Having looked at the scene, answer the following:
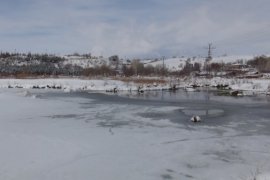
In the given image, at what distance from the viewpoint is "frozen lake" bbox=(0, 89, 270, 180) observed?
6.74 metres

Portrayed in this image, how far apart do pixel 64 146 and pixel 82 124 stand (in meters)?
3.54

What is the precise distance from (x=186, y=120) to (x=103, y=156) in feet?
20.5

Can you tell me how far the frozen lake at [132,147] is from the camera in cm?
674

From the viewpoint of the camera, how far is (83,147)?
8.73m

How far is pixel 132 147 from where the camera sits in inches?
348

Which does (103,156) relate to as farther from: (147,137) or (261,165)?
(261,165)

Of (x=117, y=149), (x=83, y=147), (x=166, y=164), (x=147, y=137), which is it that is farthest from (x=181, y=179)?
(x=147, y=137)

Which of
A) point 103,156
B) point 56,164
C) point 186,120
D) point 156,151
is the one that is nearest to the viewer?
point 56,164

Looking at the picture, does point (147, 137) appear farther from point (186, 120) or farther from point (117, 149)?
point (186, 120)

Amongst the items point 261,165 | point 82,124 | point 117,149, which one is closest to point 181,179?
point 261,165

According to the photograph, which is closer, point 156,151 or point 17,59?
point 156,151

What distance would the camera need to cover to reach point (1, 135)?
32.4 feet

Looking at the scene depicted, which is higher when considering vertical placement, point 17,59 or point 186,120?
point 17,59

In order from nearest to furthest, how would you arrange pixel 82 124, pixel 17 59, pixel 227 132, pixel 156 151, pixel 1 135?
pixel 156 151, pixel 1 135, pixel 227 132, pixel 82 124, pixel 17 59
